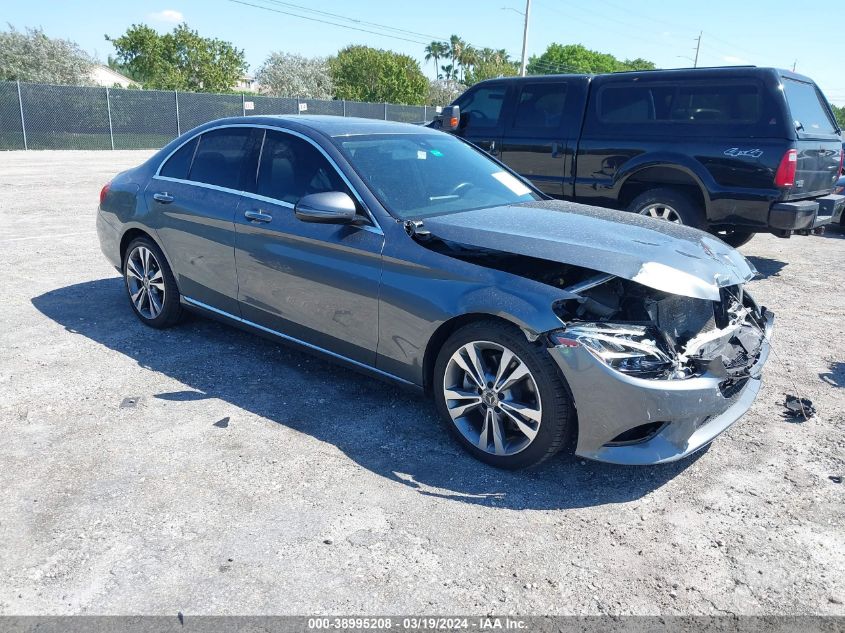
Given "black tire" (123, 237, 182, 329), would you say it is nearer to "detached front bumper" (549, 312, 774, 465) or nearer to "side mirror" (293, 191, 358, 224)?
"side mirror" (293, 191, 358, 224)

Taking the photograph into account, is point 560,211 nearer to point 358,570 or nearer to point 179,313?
point 358,570

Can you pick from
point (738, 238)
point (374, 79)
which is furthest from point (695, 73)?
point (374, 79)

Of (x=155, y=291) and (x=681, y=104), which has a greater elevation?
(x=681, y=104)

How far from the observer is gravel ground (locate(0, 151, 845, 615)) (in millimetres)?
2689

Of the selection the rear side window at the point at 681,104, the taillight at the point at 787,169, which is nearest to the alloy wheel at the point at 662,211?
the rear side window at the point at 681,104

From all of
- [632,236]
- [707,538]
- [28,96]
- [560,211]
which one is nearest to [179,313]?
[560,211]

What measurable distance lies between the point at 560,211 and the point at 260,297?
205cm

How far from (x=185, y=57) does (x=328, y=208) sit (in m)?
49.0

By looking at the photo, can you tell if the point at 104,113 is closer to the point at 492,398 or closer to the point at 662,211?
the point at 662,211

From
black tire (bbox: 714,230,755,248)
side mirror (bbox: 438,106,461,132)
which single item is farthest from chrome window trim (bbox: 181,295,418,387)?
black tire (bbox: 714,230,755,248)

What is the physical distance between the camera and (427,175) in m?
4.43

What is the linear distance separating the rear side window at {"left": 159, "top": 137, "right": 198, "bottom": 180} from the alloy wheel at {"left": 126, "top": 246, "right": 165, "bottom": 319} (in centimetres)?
64

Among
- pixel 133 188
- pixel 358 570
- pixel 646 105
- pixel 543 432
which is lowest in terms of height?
pixel 358 570

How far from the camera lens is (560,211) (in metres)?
4.38
